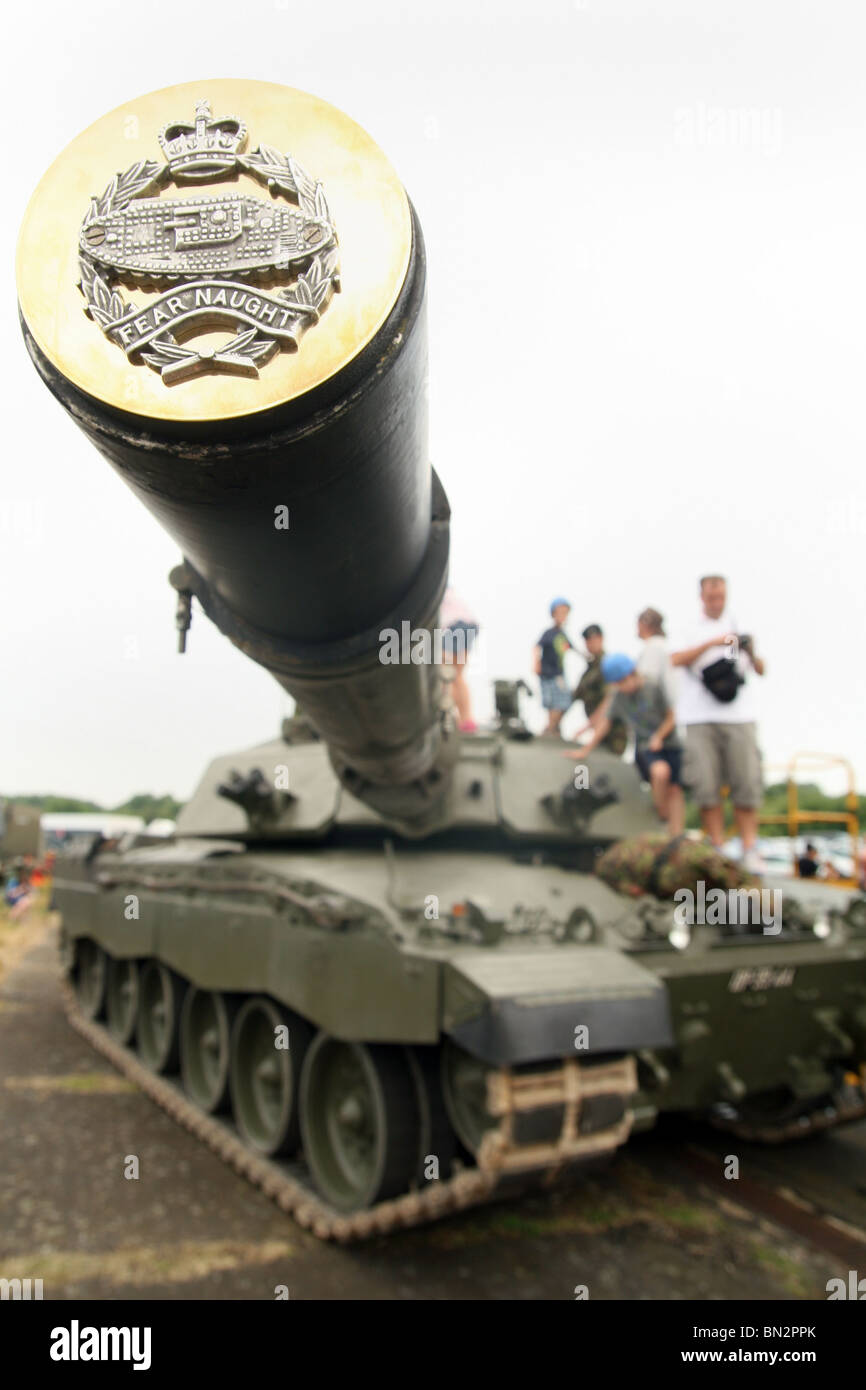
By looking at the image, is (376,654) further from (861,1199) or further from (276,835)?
(861,1199)

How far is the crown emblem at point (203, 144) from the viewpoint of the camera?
1654 mm

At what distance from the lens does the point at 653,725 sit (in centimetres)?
696

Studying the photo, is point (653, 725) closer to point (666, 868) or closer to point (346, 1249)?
point (666, 868)

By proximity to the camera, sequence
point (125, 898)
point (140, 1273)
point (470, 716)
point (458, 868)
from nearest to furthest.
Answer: point (140, 1273), point (458, 868), point (470, 716), point (125, 898)

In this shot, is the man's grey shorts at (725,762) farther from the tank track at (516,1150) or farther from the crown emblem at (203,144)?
the crown emblem at (203,144)

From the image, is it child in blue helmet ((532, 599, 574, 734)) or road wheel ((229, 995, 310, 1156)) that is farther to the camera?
child in blue helmet ((532, 599, 574, 734))

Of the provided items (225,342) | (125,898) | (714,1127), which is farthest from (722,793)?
(225,342)

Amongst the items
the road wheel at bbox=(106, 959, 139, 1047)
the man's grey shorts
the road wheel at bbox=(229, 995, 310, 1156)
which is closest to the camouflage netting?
the man's grey shorts

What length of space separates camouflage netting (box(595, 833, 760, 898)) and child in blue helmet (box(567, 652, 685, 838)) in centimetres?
130

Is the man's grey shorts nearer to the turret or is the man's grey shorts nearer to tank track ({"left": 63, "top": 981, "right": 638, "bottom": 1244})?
tank track ({"left": 63, "top": 981, "right": 638, "bottom": 1244})

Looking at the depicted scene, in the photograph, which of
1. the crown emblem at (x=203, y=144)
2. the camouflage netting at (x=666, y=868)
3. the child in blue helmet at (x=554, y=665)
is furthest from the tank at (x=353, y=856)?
the child in blue helmet at (x=554, y=665)

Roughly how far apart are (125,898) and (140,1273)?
3779 millimetres

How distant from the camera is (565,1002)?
12.3 feet

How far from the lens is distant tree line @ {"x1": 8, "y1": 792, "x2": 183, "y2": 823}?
1232 inches
